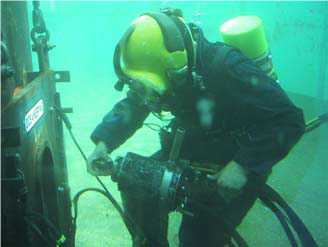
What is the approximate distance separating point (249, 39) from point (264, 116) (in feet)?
2.54

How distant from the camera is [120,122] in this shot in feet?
8.75

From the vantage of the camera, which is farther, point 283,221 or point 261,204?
point 261,204

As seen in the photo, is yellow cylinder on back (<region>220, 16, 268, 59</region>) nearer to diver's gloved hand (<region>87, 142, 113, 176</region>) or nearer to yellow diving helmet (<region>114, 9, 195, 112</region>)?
yellow diving helmet (<region>114, 9, 195, 112</region>)

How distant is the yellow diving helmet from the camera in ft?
6.30

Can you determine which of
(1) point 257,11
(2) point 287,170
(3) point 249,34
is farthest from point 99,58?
(3) point 249,34

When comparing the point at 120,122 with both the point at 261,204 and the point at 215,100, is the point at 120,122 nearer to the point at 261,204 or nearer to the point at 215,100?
the point at 215,100

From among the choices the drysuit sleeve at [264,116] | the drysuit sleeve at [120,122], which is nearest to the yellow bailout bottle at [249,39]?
the drysuit sleeve at [264,116]

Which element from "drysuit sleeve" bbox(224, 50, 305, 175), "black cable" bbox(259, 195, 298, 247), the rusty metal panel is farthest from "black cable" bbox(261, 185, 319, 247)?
the rusty metal panel

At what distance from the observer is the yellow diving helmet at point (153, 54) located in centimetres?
192

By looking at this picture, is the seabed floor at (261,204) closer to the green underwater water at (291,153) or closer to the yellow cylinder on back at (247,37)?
the green underwater water at (291,153)

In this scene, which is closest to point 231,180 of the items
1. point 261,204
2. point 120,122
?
point 120,122

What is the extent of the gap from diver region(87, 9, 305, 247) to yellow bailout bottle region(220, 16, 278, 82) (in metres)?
0.36

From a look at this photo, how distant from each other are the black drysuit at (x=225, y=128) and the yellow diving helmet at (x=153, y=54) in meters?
0.20

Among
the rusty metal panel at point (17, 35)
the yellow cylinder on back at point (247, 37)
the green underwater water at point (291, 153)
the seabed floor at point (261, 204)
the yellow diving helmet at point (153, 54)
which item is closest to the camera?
the yellow diving helmet at point (153, 54)
